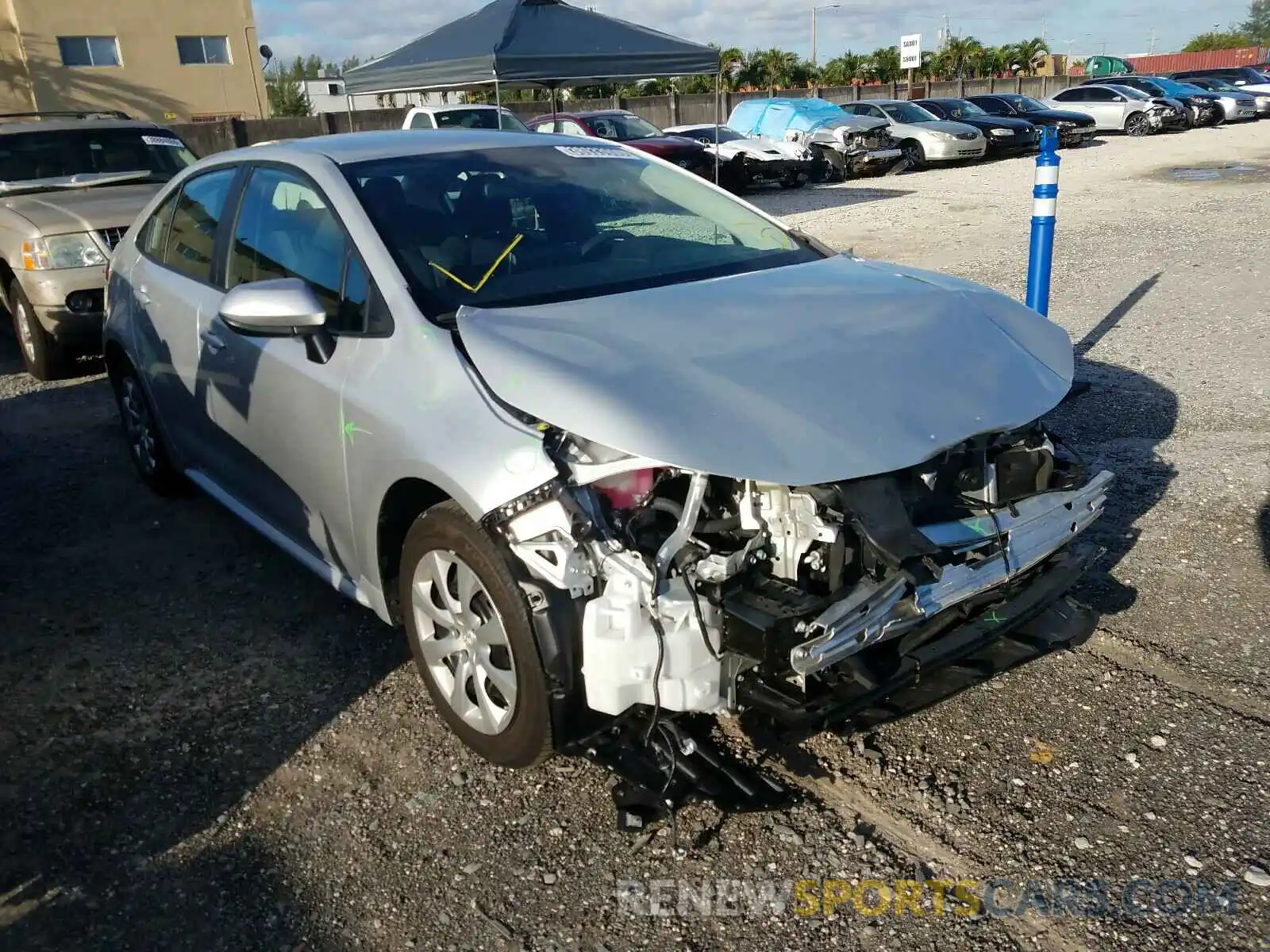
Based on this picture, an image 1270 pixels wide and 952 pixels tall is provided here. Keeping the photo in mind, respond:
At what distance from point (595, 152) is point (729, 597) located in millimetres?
2317

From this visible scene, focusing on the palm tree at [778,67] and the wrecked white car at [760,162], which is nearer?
the wrecked white car at [760,162]

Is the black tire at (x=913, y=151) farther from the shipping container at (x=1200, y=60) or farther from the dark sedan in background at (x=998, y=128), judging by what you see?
the shipping container at (x=1200, y=60)

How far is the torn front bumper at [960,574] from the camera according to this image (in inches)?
98.0

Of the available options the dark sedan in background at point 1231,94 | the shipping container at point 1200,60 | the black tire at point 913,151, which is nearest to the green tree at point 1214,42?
the shipping container at point 1200,60

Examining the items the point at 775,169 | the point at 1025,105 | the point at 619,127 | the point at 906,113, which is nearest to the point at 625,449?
the point at 619,127

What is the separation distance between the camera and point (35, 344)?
733cm

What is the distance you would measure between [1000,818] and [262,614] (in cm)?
275

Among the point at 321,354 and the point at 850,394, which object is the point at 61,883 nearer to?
the point at 321,354

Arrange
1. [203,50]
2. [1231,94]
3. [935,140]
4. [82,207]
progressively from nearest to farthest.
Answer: [82,207]
[935,140]
[1231,94]
[203,50]

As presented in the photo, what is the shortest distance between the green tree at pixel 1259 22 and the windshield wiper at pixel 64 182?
5461 inches

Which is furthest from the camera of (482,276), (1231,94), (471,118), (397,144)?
(1231,94)

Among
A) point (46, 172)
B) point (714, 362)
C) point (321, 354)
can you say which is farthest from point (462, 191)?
point (46, 172)

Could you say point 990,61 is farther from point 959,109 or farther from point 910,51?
point 959,109

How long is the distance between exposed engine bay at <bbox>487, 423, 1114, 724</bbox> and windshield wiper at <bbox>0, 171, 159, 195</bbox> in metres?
6.73
